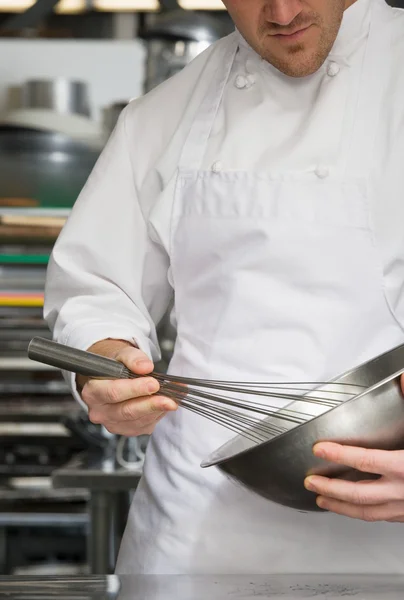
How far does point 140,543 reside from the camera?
1.20 metres

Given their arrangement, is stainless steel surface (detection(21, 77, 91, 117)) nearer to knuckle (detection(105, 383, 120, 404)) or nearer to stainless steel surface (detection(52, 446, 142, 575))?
stainless steel surface (detection(52, 446, 142, 575))

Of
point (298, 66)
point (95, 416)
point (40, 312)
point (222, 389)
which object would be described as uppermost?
point (298, 66)

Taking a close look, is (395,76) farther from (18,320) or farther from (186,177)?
(18,320)

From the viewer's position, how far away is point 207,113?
1289mm

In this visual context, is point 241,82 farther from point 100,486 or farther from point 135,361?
point 100,486

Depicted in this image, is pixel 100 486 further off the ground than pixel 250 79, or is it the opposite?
pixel 250 79

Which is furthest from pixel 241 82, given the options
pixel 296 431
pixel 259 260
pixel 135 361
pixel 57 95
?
pixel 57 95

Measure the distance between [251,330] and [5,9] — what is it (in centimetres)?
257

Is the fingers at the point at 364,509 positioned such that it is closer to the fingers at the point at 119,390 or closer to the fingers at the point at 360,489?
the fingers at the point at 360,489

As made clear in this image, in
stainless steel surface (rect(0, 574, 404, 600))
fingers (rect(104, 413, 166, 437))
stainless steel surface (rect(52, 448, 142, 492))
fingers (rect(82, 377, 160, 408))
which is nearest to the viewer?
stainless steel surface (rect(0, 574, 404, 600))

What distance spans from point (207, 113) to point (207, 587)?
0.65 metres

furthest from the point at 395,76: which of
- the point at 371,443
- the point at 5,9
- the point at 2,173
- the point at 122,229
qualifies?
the point at 5,9

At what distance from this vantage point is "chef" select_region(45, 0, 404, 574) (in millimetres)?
1127

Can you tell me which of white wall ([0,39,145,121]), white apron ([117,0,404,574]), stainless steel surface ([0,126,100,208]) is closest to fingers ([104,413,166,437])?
white apron ([117,0,404,574])
